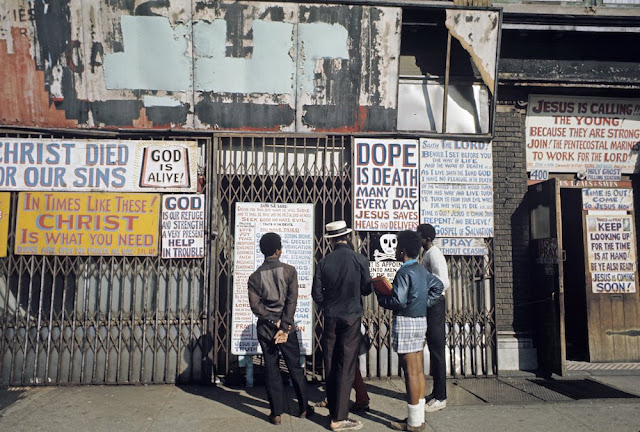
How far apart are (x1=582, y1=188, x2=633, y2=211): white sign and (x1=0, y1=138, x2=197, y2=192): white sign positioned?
6.13 meters

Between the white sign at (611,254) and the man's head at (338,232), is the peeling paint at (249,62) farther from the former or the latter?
the white sign at (611,254)

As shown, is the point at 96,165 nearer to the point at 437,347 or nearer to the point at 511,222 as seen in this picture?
the point at 437,347

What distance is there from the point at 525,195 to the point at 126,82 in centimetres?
631

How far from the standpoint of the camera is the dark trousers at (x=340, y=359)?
5.07 m

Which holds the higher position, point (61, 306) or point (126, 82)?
point (126, 82)

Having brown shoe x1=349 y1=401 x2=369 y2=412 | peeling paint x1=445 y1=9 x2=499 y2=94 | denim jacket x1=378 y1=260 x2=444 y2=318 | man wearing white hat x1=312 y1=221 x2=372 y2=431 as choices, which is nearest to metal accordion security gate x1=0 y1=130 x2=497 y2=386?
brown shoe x1=349 y1=401 x2=369 y2=412

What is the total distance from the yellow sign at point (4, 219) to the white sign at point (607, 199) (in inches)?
339

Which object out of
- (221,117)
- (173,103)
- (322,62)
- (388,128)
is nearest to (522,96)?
(388,128)

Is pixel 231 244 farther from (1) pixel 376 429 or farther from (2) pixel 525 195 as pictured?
(2) pixel 525 195

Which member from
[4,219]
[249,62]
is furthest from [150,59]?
[4,219]

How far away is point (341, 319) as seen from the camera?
5223 mm

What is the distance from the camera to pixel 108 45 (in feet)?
23.5

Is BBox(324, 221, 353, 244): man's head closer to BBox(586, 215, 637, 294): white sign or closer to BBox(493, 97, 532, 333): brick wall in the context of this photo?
BBox(493, 97, 532, 333): brick wall

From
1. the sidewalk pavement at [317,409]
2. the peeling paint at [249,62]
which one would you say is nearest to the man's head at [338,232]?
the sidewalk pavement at [317,409]
